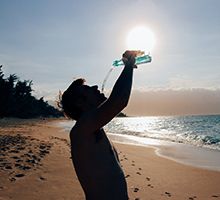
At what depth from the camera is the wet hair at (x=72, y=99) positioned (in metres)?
2.71

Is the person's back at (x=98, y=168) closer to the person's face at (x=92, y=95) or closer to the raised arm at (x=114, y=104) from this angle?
the raised arm at (x=114, y=104)

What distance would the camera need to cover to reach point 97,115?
245 centimetres

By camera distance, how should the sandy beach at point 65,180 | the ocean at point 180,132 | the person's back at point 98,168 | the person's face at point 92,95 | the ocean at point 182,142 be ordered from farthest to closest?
the ocean at point 180,132 → the ocean at point 182,142 → the sandy beach at point 65,180 → the person's face at point 92,95 → the person's back at point 98,168

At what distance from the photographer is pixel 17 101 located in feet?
188

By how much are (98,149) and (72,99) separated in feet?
1.43

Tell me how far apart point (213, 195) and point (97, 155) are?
7.77m

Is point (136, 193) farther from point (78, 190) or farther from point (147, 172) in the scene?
point (147, 172)

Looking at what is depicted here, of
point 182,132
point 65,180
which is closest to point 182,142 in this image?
point 182,132

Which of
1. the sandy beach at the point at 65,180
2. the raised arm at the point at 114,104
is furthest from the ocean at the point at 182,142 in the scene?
the raised arm at the point at 114,104

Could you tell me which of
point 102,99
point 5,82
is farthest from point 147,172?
point 5,82

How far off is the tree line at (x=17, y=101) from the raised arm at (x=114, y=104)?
90cm

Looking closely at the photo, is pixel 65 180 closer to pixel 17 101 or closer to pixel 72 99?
pixel 72 99

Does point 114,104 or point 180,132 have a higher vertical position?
point 114,104

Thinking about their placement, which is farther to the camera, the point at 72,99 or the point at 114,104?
the point at 72,99
